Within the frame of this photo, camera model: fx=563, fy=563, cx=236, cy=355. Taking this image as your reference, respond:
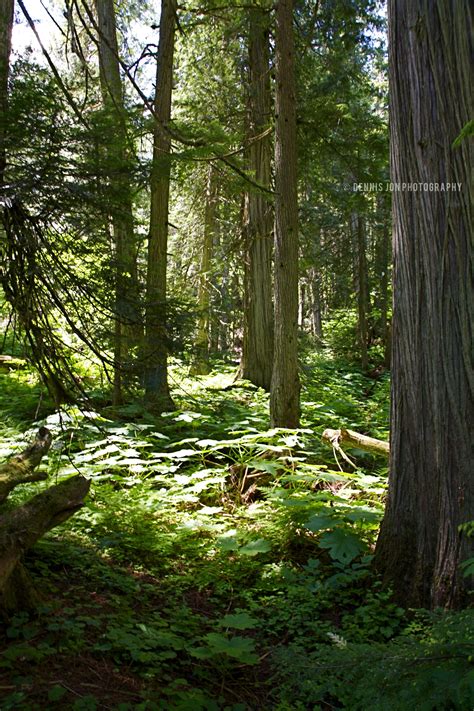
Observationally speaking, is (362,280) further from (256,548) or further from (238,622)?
(238,622)

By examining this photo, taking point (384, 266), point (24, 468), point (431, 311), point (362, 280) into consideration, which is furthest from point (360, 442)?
point (384, 266)

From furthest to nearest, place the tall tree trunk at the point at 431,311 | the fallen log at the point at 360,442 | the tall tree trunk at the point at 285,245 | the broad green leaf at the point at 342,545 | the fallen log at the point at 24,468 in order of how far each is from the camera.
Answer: the tall tree trunk at the point at 285,245, the fallen log at the point at 360,442, the broad green leaf at the point at 342,545, the fallen log at the point at 24,468, the tall tree trunk at the point at 431,311

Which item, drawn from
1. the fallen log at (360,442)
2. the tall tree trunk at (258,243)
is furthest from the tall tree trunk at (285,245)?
the tall tree trunk at (258,243)

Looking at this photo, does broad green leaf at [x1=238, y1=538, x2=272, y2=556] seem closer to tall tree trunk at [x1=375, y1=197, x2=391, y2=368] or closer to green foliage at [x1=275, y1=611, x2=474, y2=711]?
green foliage at [x1=275, y1=611, x2=474, y2=711]

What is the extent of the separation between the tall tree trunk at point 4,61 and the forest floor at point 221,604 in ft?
6.03

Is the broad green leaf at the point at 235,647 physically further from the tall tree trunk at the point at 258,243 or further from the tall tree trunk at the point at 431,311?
the tall tree trunk at the point at 258,243

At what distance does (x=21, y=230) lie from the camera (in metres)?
3.94

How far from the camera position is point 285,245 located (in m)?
7.07

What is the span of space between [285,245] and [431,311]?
381cm

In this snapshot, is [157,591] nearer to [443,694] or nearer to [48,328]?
[48,328]

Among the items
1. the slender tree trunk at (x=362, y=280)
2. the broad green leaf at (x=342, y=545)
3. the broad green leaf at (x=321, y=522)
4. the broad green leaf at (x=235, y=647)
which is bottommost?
the broad green leaf at (x=235, y=647)

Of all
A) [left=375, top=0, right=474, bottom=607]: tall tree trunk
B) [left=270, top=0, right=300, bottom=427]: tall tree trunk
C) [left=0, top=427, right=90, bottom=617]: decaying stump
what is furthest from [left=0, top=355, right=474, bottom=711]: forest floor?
[left=270, top=0, right=300, bottom=427]: tall tree trunk

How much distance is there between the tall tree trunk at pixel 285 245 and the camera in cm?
699

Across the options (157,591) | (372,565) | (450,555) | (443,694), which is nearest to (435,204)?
(450,555)
